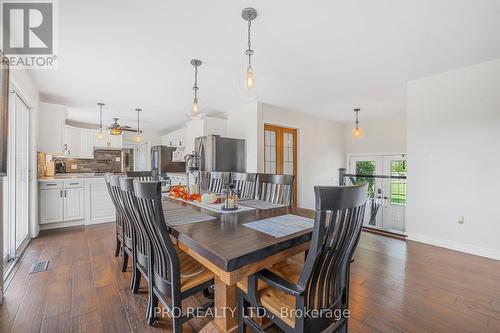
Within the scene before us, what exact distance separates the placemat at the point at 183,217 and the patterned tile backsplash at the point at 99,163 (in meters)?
6.08

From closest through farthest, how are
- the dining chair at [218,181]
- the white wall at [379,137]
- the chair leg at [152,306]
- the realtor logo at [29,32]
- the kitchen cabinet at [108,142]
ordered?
the chair leg at [152,306] < the realtor logo at [29,32] < the dining chair at [218,181] < the white wall at [379,137] < the kitchen cabinet at [108,142]

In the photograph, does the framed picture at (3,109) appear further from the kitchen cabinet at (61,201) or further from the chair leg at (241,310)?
the kitchen cabinet at (61,201)

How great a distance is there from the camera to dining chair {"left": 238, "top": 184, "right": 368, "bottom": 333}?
867mm

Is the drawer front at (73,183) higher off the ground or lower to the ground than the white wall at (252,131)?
lower

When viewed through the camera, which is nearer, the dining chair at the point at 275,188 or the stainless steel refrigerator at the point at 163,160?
the dining chair at the point at 275,188

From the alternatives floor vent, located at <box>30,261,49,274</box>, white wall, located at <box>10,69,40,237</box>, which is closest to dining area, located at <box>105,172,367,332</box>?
floor vent, located at <box>30,261,49,274</box>

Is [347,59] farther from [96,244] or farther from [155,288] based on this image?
[96,244]

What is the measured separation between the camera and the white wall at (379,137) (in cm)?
552

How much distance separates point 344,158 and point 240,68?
16.0 ft

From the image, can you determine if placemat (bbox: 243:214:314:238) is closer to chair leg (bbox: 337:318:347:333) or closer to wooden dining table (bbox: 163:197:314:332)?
wooden dining table (bbox: 163:197:314:332)

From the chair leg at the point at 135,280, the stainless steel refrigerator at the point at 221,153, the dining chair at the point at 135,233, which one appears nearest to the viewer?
the dining chair at the point at 135,233

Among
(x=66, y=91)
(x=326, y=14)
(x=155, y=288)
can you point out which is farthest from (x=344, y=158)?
(x=66, y=91)

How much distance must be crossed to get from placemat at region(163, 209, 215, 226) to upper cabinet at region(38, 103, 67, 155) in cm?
380

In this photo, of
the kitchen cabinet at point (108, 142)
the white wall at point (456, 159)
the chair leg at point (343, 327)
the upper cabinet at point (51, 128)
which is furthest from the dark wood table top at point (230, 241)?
the kitchen cabinet at point (108, 142)
